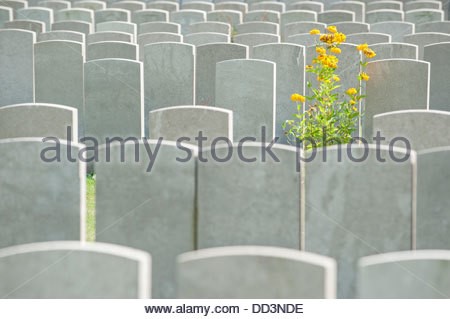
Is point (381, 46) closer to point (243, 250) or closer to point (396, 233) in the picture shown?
point (396, 233)

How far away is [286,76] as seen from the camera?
8.38m

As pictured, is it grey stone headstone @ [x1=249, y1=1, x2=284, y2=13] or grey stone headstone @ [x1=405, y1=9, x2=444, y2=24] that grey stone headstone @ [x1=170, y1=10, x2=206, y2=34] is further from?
grey stone headstone @ [x1=405, y1=9, x2=444, y2=24]

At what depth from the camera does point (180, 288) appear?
3420mm

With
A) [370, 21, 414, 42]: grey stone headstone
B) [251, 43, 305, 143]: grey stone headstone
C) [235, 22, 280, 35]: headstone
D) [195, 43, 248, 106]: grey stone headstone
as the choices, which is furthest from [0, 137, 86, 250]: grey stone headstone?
[370, 21, 414, 42]: grey stone headstone

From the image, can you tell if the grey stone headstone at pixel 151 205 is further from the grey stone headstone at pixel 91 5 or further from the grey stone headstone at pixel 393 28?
the grey stone headstone at pixel 91 5

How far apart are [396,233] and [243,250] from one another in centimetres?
159

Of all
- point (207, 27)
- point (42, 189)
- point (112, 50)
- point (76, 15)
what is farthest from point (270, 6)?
point (42, 189)

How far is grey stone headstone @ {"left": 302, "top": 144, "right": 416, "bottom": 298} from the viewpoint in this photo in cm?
→ 466

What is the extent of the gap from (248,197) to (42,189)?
1.08 m

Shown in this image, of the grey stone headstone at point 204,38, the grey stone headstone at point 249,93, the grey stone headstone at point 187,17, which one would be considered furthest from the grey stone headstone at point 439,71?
the grey stone headstone at point 187,17

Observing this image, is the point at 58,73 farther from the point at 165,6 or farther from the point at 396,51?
the point at 165,6

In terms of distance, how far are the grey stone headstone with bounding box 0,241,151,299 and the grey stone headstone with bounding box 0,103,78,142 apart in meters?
2.42

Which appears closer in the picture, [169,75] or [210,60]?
[169,75]

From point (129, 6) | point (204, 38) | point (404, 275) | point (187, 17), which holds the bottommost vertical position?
point (404, 275)
